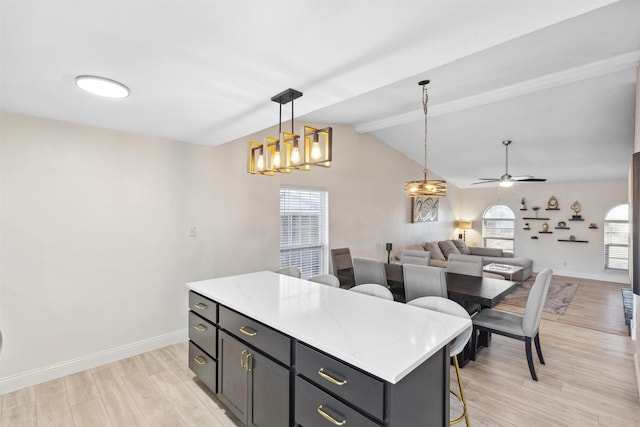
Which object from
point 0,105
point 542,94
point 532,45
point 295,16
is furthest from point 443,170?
point 0,105

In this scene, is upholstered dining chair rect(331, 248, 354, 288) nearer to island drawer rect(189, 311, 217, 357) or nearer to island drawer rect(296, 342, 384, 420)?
island drawer rect(189, 311, 217, 357)

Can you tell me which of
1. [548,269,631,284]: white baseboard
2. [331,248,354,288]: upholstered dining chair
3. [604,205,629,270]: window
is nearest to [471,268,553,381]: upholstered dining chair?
[331,248,354,288]: upholstered dining chair

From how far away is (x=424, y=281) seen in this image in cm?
305

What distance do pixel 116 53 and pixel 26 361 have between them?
110 inches

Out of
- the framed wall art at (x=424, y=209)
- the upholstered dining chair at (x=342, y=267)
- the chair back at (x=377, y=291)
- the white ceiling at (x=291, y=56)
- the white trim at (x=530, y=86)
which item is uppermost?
the white trim at (x=530, y=86)

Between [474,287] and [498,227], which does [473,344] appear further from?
[498,227]

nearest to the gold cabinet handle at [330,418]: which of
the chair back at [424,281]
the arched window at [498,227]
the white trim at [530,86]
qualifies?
the chair back at [424,281]

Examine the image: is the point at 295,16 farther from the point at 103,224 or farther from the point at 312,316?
the point at 103,224

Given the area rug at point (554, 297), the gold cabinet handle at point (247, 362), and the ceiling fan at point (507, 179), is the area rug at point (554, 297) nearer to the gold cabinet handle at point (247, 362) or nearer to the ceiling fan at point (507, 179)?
the ceiling fan at point (507, 179)

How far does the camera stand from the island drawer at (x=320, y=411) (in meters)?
1.26

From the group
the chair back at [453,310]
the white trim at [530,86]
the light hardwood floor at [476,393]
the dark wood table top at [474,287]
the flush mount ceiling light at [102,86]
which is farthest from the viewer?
the white trim at [530,86]

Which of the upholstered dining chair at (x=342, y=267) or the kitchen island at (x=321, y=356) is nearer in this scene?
the kitchen island at (x=321, y=356)

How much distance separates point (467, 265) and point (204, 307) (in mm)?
3206

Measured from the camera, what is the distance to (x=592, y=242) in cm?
688
